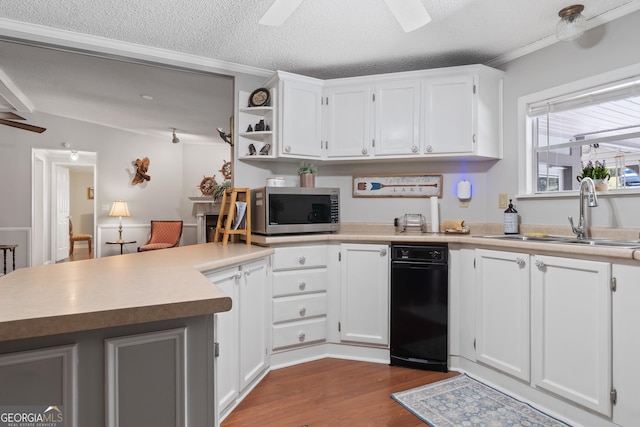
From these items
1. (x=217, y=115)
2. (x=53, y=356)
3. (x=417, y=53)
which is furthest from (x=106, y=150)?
(x=53, y=356)

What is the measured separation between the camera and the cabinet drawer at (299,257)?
259cm

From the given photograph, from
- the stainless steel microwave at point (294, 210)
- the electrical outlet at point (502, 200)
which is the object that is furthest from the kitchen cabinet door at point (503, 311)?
the stainless steel microwave at point (294, 210)

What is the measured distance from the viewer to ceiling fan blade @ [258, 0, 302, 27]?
1696 millimetres

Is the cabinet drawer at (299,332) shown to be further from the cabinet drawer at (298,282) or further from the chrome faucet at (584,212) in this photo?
the chrome faucet at (584,212)

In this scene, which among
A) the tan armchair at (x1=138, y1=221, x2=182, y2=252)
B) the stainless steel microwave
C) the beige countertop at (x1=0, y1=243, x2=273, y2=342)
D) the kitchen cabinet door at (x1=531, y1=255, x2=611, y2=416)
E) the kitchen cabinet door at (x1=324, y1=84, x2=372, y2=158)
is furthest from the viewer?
the tan armchair at (x1=138, y1=221, x2=182, y2=252)

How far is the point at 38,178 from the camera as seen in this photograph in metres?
6.37

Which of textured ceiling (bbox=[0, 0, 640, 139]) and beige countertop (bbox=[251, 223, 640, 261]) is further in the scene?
textured ceiling (bbox=[0, 0, 640, 139])

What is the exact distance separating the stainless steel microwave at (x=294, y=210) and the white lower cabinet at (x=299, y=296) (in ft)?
0.60

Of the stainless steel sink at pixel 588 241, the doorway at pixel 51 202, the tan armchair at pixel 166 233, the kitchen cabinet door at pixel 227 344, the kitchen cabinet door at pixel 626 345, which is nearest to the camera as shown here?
the kitchen cabinet door at pixel 626 345

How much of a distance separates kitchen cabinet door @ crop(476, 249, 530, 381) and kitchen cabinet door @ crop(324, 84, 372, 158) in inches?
48.8

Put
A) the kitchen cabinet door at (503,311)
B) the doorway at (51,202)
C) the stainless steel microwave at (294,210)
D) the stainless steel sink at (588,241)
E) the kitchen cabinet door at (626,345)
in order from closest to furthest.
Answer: the kitchen cabinet door at (626,345) < the stainless steel sink at (588,241) < the kitchen cabinet door at (503,311) < the stainless steel microwave at (294,210) < the doorway at (51,202)

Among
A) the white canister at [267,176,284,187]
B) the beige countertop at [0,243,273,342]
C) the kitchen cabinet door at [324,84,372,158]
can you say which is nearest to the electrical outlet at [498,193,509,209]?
the kitchen cabinet door at [324,84,372,158]

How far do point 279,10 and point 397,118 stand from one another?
1419 millimetres

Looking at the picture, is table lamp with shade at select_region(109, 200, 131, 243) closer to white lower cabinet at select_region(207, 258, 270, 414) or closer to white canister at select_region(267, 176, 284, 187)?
white canister at select_region(267, 176, 284, 187)
